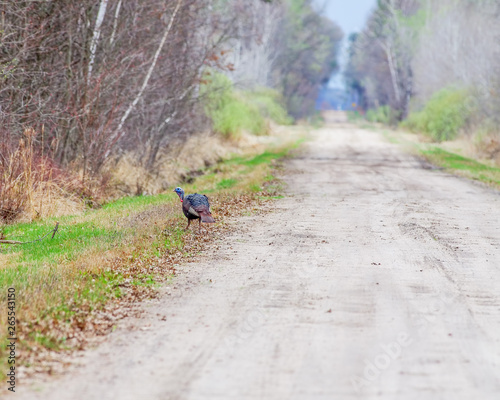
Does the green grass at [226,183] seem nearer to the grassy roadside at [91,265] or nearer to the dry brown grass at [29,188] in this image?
the grassy roadside at [91,265]

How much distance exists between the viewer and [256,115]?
1748 inches

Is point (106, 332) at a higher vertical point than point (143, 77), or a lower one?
lower

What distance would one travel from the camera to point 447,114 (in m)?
42.6

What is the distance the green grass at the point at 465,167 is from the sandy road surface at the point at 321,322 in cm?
852

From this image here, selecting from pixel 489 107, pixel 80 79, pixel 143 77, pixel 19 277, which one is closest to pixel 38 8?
pixel 80 79

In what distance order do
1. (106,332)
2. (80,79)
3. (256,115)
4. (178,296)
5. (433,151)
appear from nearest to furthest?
(106,332) < (178,296) < (80,79) < (433,151) < (256,115)

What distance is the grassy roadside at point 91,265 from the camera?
6660mm

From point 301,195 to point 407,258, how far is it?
7.16 meters

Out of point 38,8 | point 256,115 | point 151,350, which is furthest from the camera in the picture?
point 256,115

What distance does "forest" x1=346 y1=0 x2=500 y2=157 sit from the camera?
3528 cm

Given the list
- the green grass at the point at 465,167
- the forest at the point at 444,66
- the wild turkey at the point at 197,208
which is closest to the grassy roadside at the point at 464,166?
the green grass at the point at 465,167

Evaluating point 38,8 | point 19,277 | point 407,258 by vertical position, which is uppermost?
point 38,8

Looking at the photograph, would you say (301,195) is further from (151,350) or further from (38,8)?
(151,350)

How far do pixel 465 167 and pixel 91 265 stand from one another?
18.7 m
